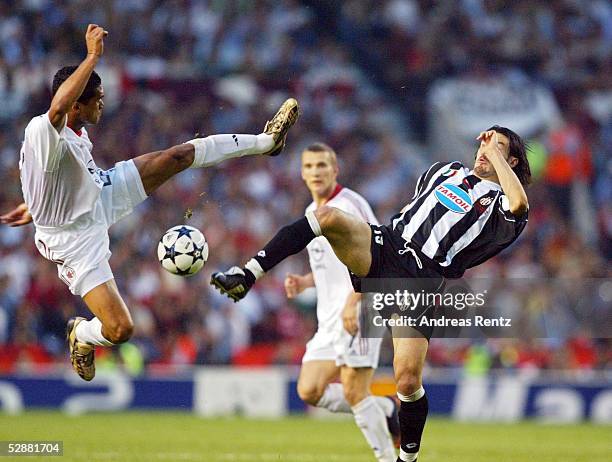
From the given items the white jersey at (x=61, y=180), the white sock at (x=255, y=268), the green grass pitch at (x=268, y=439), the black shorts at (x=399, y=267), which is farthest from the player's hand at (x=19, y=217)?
the black shorts at (x=399, y=267)

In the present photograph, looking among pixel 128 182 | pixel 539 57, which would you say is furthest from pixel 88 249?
pixel 539 57

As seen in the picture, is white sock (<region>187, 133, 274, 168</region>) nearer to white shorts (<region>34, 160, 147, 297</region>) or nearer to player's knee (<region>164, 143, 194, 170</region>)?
player's knee (<region>164, 143, 194, 170</region>)

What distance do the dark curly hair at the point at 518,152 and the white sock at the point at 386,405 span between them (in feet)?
7.28

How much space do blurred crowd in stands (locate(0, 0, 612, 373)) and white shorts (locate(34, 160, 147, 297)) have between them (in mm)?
7348

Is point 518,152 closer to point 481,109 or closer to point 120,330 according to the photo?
point 120,330

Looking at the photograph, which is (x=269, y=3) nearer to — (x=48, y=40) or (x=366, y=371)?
(x=48, y=40)

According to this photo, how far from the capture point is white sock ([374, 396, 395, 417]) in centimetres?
913

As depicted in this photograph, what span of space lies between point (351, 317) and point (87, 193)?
7.45ft

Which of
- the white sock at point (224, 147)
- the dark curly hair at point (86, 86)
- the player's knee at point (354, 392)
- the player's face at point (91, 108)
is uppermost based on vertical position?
the dark curly hair at point (86, 86)

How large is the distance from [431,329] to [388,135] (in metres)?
11.4

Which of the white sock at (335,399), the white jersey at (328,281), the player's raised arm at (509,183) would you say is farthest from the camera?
the white jersey at (328,281)

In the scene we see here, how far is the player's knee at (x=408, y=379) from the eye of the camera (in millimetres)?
7539
